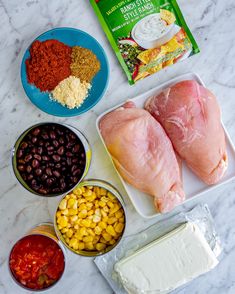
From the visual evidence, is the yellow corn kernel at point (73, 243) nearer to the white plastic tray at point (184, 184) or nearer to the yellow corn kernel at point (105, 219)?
the yellow corn kernel at point (105, 219)

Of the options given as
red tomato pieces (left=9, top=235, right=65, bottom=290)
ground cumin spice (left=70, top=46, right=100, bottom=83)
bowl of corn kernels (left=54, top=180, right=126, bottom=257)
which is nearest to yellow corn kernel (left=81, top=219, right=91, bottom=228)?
bowl of corn kernels (left=54, top=180, right=126, bottom=257)

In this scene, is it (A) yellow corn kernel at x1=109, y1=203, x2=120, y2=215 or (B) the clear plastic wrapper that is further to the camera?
(B) the clear plastic wrapper

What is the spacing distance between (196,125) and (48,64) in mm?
482

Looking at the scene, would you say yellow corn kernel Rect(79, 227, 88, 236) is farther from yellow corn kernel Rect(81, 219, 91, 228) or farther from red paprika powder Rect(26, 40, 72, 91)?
red paprika powder Rect(26, 40, 72, 91)

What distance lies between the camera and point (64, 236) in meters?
1.44

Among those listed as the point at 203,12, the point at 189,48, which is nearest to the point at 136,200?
the point at 189,48

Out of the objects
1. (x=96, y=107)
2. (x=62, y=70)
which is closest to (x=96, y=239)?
(x=96, y=107)

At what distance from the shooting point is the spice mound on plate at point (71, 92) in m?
1.44

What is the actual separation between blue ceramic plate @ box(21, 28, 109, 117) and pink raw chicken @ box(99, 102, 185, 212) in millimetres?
82

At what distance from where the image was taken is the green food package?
150 cm

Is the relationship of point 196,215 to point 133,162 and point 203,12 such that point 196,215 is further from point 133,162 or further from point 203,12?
point 203,12

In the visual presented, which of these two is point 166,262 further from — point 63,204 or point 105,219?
point 63,204

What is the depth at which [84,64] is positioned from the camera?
1455mm

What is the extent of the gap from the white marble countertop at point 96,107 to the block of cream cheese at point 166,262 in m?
0.12
